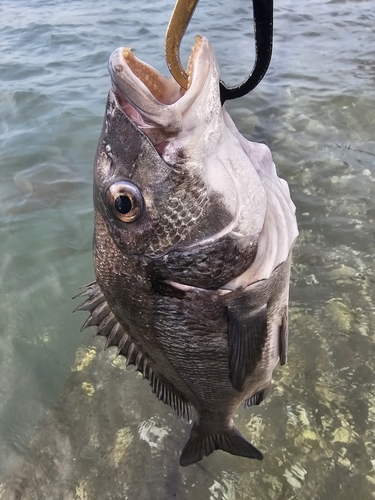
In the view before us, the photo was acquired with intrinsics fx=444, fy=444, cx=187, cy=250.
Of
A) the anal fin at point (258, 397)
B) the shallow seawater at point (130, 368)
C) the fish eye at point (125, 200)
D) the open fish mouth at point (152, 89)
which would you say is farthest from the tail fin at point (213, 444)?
the open fish mouth at point (152, 89)

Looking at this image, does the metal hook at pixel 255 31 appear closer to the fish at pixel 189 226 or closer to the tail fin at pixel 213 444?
the fish at pixel 189 226

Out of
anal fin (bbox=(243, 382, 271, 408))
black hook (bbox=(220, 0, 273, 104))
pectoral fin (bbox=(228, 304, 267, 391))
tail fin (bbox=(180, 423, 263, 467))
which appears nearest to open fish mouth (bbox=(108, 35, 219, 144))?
black hook (bbox=(220, 0, 273, 104))

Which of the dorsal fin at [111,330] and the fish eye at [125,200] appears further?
the dorsal fin at [111,330]

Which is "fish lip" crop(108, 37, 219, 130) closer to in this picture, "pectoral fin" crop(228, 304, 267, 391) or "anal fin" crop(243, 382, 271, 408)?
"pectoral fin" crop(228, 304, 267, 391)

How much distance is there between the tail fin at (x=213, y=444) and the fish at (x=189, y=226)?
0.46 meters

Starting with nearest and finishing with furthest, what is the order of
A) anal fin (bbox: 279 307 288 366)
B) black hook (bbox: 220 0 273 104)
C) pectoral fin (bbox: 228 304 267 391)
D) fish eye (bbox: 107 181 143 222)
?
1. black hook (bbox: 220 0 273 104)
2. fish eye (bbox: 107 181 143 222)
3. pectoral fin (bbox: 228 304 267 391)
4. anal fin (bbox: 279 307 288 366)

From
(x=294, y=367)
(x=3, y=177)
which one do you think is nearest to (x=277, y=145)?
(x=294, y=367)

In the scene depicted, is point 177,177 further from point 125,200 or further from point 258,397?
point 258,397

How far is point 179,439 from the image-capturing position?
2.88 meters

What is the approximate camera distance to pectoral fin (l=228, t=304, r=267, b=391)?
1721mm

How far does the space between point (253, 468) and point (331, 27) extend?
843 cm

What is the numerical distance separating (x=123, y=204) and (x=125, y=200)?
0.02 metres

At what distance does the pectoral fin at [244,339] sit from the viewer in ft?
5.65

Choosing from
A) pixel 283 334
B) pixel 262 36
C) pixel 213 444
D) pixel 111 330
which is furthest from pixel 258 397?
pixel 262 36
